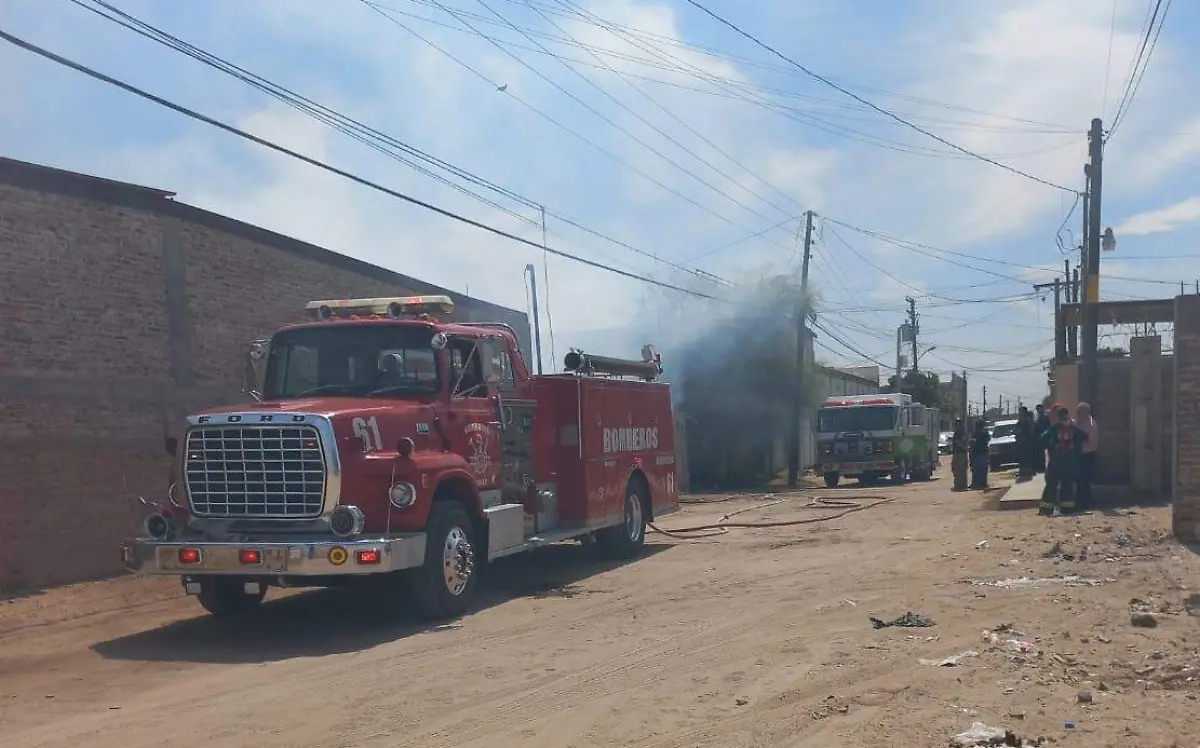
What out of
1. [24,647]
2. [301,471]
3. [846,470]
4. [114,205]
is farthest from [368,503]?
[846,470]

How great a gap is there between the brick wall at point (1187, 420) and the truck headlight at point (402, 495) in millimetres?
9027

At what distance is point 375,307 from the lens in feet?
37.8

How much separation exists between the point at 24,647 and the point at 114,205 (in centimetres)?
586

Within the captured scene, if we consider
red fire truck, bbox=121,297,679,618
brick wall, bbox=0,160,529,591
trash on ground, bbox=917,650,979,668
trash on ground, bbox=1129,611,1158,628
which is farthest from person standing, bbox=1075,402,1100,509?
brick wall, bbox=0,160,529,591

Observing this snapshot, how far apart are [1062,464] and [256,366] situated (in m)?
11.8

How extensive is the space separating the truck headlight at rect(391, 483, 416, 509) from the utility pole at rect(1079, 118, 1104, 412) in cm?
1323

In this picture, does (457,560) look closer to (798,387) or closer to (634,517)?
(634,517)

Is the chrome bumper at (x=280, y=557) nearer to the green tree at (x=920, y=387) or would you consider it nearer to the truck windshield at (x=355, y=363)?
the truck windshield at (x=355, y=363)

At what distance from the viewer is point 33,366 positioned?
12.2 meters

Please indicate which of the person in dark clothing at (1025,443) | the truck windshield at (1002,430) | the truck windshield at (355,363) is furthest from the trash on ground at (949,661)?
the truck windshield at (1002,430)

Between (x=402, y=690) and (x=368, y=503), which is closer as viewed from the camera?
(x=402, y=690)

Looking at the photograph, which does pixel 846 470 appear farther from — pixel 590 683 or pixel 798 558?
pixel 590 683

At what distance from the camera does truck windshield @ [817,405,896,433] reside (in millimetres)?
32375

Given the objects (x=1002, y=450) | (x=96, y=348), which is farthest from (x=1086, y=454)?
(x=1002, y=450)
